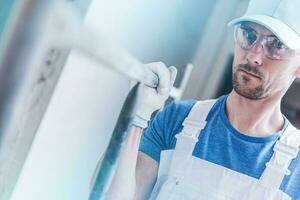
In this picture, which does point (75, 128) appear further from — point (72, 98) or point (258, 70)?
point (258, 70)

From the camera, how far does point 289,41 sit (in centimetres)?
65

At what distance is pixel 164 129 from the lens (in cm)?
73

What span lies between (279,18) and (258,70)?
14cm

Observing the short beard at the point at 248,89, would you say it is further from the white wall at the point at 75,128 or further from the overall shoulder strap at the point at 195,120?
the white wall at the point at 75,128

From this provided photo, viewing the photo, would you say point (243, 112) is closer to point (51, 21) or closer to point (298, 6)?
point (298, 6)

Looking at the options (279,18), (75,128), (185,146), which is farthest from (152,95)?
(279,18)

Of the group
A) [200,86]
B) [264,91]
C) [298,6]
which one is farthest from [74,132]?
[200,86]

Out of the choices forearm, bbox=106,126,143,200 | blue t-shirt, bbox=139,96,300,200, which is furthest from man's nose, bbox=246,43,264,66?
forearm, bbox=106,126,143,200

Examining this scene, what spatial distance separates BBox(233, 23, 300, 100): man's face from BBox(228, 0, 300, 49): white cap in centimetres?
2

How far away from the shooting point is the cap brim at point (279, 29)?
0.65 meters

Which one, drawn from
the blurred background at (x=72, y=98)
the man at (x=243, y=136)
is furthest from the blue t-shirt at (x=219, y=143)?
the blurred background at (x=72, y=98)

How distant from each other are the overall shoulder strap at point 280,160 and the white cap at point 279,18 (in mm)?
190

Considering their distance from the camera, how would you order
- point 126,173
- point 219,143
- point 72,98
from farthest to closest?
point 219,143 → point 126,173 → point 72,98

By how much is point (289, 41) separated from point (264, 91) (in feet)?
0.36
